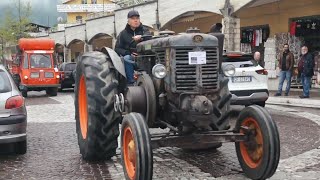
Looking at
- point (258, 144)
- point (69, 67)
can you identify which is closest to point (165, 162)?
point (258, 144)

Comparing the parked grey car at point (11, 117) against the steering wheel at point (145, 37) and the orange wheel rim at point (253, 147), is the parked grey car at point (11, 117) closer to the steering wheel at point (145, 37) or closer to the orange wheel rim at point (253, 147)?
the steering wheel at point (145, 37)

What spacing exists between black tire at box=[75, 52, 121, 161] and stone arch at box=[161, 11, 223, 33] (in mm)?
19519

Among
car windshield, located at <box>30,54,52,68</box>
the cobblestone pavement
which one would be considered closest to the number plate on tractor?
the cobblestone pavement

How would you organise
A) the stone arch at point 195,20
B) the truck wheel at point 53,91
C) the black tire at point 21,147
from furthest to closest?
the stone arch at point 195,20
the truck wheel at point 53,91
the black tire at point 21,147

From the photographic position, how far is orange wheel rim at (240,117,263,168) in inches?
218

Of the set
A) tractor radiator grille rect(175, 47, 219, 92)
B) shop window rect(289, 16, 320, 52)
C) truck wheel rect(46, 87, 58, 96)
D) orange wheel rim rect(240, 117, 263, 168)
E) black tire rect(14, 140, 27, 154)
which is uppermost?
shop window rect(289, 16, 320, 52)

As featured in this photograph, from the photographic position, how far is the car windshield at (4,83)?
7.54m

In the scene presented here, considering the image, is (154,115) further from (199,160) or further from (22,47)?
(22,47)

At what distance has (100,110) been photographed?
6.34 meters

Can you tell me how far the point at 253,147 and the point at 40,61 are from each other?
18.1 metres

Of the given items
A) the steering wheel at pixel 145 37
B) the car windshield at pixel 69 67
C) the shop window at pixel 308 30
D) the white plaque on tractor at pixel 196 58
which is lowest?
the car windshield at pixel 69 67

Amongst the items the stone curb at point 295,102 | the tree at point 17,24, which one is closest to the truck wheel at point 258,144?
the stone curb at point 295,102

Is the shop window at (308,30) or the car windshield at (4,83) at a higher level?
the shop window at (308,30)

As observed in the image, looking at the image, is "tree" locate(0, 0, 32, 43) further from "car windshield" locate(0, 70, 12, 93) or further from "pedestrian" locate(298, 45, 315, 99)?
"car windshield" locate(0, 70, 12, 93)
